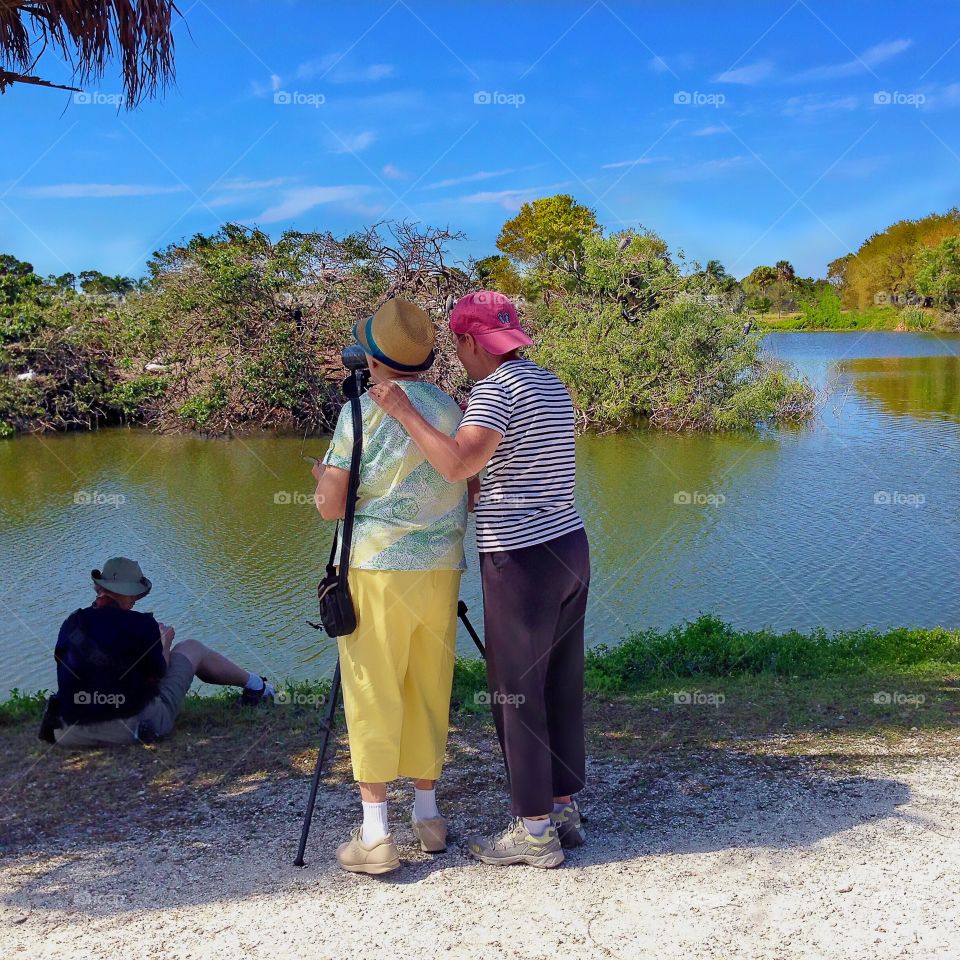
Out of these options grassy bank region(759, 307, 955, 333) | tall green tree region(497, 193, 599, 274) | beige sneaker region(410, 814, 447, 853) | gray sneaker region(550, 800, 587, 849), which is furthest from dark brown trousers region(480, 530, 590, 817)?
grassy bank region(759, 307, 955, 333)

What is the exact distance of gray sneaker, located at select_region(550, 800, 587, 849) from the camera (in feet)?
11.6

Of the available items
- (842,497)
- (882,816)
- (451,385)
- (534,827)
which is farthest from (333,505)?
(451,385)

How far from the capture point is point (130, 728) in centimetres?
479

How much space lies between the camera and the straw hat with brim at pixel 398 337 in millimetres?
3283

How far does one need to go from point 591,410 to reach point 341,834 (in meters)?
17.6

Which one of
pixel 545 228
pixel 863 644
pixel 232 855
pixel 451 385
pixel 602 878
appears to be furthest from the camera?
pixel 545 228

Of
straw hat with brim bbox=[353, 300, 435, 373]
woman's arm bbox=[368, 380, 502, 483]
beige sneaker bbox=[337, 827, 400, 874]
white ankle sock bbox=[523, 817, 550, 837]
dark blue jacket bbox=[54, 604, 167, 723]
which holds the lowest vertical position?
beige sneaker bbox=[337, 827, 400, 874]

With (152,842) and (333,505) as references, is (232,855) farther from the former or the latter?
(333,505)

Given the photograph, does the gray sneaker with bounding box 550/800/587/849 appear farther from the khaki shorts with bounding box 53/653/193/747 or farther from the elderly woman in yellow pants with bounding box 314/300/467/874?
the khaki shorts with bounding box 53/653/193/747

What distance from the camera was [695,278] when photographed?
2197 cm

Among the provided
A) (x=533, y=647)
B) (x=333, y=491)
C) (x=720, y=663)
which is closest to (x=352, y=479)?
(x=333, y=491)

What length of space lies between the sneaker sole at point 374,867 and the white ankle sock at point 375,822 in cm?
7

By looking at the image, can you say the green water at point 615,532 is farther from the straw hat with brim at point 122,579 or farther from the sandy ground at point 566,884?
the sandy ground at point 566,884

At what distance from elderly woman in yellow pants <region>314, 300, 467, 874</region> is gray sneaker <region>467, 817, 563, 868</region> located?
31cm
